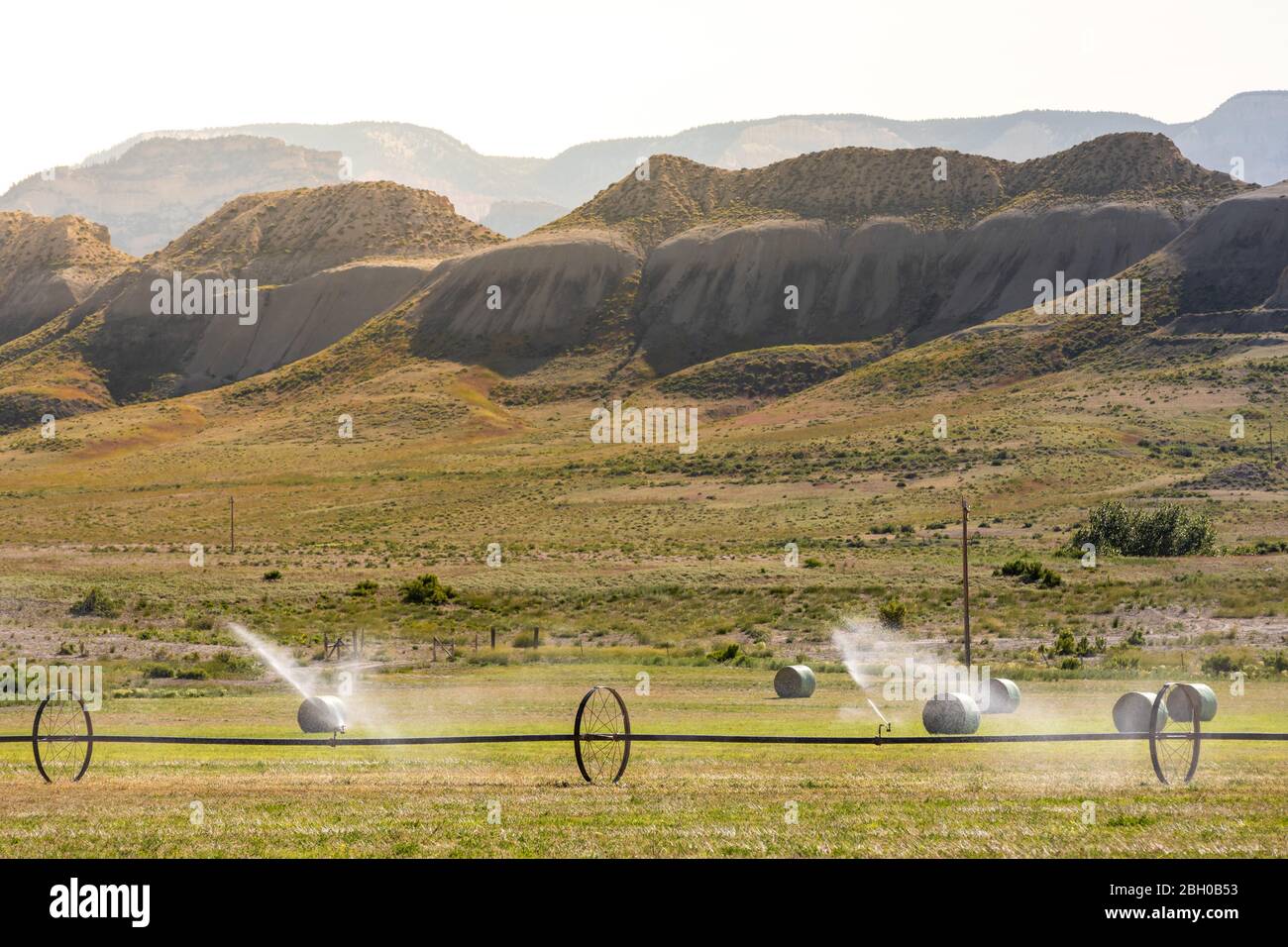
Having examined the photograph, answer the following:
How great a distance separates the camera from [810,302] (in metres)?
178

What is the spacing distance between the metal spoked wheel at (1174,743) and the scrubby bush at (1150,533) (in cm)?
5260

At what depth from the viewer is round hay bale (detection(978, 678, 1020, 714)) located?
32438 mm

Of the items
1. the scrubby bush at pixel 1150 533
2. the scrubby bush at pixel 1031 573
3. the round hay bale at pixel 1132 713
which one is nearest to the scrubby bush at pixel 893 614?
the scrubby bush at pixel 1031 573

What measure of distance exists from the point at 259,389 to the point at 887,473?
88943 millimetres

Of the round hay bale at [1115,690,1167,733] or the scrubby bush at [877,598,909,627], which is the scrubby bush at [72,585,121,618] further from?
the round hay bale at [1115,690,1167,733]

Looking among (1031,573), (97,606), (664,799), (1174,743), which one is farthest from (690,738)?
(1031,573)

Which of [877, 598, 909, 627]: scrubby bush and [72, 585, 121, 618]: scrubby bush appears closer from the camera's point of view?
[877, 598, 909, 627]: scrubby bush

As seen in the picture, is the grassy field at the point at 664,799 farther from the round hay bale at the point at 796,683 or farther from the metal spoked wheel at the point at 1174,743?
the round hay bale at the point at 796,683

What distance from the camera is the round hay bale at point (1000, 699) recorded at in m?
32.4

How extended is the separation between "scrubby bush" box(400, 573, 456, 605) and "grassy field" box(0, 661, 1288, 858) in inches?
1461

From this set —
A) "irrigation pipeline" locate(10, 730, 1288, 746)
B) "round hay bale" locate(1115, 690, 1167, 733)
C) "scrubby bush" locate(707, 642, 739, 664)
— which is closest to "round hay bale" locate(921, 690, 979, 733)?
"round hay bale" locate(1115, 690, 1167, 733)
